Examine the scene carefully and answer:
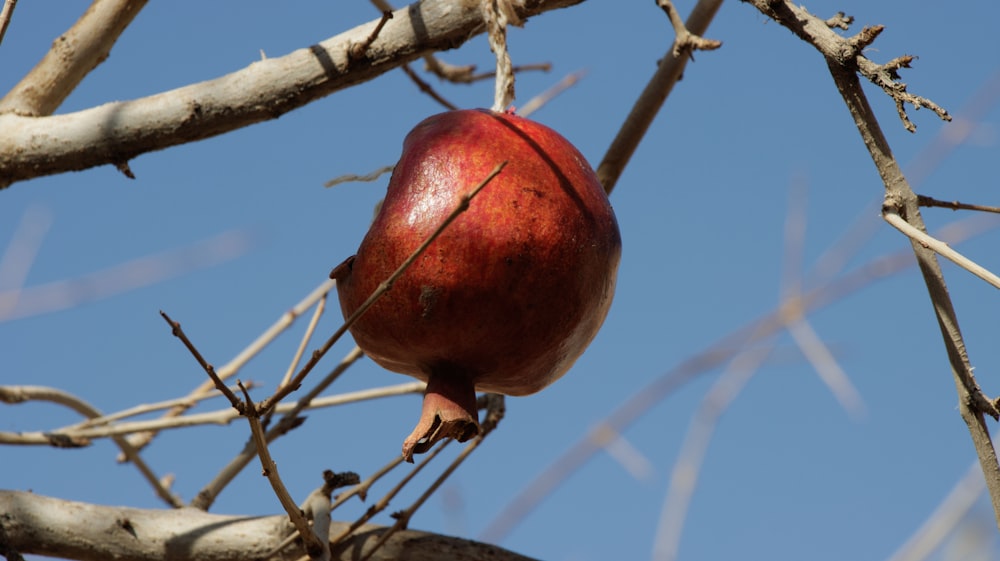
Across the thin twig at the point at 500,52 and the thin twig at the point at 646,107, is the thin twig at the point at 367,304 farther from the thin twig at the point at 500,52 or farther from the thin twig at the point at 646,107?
the thin twig at the point at 646,107

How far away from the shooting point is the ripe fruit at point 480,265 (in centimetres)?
125

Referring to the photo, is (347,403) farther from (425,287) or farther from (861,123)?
(861,123)

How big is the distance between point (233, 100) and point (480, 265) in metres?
0.72

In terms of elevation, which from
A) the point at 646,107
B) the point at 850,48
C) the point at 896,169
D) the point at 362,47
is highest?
the point at 362,47

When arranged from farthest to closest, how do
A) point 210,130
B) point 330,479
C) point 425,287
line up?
point 210,130 → point 330,479 → point 425,287

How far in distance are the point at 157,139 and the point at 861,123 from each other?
3.58ft

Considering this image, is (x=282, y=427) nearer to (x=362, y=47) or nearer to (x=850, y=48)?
(x=362, y=47)

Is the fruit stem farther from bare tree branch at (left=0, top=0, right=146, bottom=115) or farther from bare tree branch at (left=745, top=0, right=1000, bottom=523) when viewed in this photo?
bare tree branch at (left=0, top=0, right=146, bottom=115)

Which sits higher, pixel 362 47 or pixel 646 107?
pixel 362 47

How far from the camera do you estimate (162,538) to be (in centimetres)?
180

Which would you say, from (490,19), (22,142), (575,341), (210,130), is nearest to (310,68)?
(210,130)

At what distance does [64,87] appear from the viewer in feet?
6.96

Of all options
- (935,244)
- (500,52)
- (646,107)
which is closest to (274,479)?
Result: (500,52)

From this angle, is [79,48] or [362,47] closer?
[362,47]
